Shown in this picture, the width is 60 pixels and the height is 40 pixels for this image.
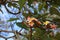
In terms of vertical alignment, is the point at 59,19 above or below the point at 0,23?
above

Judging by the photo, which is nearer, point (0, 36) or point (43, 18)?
point (43, 18)

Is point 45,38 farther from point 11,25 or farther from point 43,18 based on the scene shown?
point 11,25

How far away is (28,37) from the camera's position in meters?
0.54

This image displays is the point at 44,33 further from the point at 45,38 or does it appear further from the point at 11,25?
the point at 11,25

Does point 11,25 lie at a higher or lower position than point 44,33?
lower

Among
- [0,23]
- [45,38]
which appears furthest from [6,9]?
[45,38]

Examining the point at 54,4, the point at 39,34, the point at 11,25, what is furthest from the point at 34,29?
the point at 11,25

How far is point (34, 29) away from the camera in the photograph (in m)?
0.53

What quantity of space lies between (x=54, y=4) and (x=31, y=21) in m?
0.17

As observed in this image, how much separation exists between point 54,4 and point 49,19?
103 millimetres

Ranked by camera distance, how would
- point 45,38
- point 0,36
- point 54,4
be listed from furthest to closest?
1. point 0,36
2. point 54,4
3. point 45,38

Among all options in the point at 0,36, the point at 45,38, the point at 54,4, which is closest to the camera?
the point at 45,38

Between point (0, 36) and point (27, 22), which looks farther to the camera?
point (0, 36)

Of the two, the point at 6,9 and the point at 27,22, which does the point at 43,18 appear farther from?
the point at 6,9
